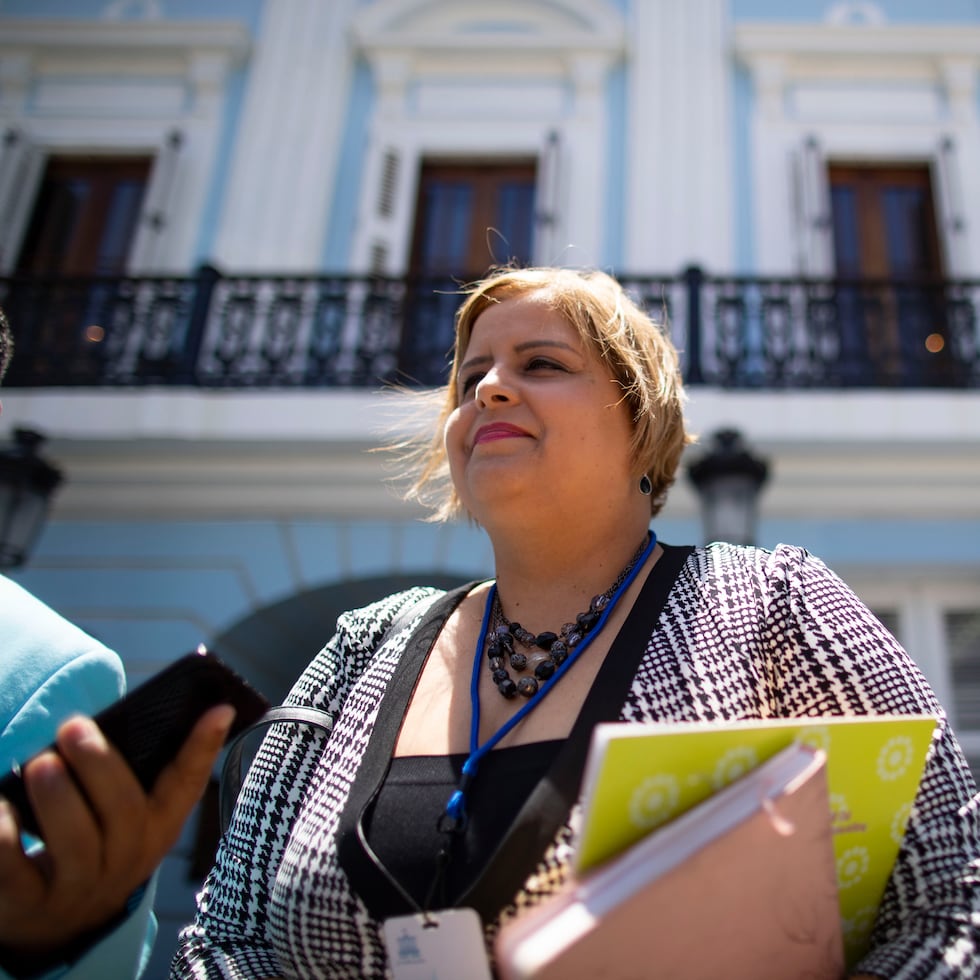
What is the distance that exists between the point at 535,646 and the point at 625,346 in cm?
53

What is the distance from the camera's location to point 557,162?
7.41 metres

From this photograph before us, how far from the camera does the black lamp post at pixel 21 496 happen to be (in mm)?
4785

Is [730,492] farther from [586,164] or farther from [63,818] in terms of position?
[586,164]

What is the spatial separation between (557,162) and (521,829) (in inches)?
280

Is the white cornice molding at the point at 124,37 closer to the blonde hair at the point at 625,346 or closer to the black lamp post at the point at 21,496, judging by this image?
the black lamp post at the point at 21,496

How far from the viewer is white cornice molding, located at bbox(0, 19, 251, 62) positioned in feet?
26.5

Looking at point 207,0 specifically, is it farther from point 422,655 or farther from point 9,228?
point 422,655

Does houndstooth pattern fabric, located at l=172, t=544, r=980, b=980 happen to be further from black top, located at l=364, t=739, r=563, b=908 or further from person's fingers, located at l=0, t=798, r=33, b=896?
person's fingers, located at l=0, t=798, r=33, b=896

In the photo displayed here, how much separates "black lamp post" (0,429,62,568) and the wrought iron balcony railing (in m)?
1.51

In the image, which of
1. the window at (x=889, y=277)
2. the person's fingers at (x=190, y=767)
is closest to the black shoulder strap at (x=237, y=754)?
the person's fingers at (x=190, y=767)

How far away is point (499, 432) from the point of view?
4.70ft


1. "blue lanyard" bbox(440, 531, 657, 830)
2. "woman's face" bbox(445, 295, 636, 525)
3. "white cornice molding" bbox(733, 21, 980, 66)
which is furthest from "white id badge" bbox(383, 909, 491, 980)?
"white cornice molding" bbox(733, 21, 980, 66)

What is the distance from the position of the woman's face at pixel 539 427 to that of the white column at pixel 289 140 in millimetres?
6068

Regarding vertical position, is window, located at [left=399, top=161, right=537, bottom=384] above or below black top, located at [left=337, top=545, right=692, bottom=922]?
above
